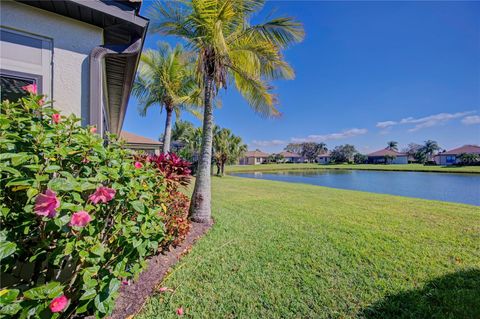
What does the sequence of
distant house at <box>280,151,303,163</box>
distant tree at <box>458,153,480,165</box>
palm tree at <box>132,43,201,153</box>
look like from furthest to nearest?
distant house at <box>280,151,303,163</box> → distant tree at <box>458,153,480,165</box> → palm tree at <box>132,43,201,153</box>

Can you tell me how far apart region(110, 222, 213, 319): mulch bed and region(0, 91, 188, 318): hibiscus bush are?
364mm

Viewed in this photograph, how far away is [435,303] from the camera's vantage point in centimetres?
273

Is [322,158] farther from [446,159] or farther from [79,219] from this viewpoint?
[79,219]

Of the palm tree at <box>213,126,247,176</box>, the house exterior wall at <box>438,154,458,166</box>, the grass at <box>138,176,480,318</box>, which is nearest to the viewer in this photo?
the grass at <box>138,176,480,318</box>

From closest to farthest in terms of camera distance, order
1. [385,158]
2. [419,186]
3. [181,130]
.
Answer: [419,186] < [181,130] < [385,158]

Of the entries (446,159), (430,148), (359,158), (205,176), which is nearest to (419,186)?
(205,176)

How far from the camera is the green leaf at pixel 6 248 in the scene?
148cm

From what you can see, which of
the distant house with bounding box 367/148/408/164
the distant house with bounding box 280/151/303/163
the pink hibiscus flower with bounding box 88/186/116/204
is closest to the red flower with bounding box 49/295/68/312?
the pink hibiscus flower with bounding box 88/186/116/204

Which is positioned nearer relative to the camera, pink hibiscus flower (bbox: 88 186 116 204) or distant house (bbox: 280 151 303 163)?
pink hibiscus flower (bbox: 88 186 116 204)

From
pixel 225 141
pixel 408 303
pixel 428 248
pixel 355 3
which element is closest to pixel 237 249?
pixel 408 303

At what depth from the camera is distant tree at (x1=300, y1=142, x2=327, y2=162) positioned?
89.1 meters

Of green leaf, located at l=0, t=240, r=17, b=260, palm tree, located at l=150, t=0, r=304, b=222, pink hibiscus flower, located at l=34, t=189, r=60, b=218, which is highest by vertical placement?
palm tree, located at l=150, t=0, r=304, b=222

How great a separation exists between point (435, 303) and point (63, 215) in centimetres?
438

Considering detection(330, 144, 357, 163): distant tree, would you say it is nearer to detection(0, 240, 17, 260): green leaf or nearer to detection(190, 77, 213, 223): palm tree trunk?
detection(190, 77, 213, 223): palm tree trunk
